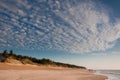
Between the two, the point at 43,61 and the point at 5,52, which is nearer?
the point at 5,52

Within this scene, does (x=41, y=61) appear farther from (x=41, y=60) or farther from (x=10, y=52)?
(x=10, y=52)

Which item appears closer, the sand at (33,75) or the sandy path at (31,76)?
the sandy path at (31,76)

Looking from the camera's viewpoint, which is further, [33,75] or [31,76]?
[33,75]

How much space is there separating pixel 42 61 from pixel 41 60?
191 centimetres

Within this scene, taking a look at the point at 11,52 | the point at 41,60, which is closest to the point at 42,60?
the point at 41,60

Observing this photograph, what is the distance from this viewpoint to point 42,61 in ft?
300

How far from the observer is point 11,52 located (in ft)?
241

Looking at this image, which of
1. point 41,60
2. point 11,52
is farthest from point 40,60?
point 11,52

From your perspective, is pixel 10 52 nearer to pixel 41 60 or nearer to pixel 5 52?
pixel 5 52

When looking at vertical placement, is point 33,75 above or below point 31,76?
above

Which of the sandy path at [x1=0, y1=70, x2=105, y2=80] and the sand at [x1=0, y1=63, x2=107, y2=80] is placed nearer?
the sandy path at [x1=0, y1=70, x2=105, y2=80]

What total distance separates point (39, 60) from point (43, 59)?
3466mm

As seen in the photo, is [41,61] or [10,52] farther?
[41,61]

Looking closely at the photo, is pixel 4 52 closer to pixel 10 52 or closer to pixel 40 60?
pixel 10 52
